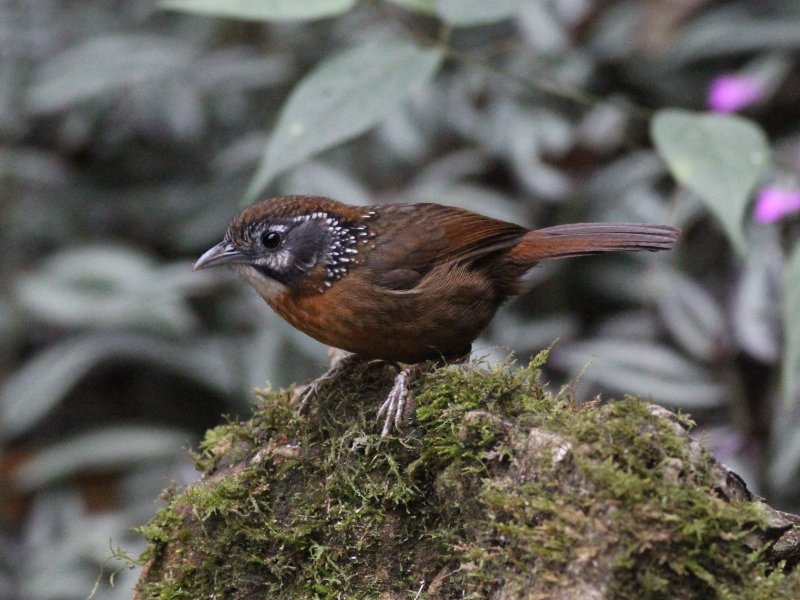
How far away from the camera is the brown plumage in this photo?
3428mm

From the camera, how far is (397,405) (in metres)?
2.85

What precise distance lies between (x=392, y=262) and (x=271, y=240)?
44 cm

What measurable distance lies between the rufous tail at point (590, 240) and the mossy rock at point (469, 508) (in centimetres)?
92

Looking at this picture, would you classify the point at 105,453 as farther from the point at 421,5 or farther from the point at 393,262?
the point at 421,5

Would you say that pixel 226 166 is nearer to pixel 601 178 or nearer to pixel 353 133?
pixel 601 178

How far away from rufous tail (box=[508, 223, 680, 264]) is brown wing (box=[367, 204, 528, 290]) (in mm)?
66

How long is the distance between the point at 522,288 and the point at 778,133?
345cm

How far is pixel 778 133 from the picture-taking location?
662 centimetres

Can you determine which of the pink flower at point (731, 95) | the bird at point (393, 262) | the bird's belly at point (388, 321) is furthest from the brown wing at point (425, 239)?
the pink flower at point (731, 95)

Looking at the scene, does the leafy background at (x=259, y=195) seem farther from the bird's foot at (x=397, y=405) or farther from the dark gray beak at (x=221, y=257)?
the bird's foot at (x=397, y=405)

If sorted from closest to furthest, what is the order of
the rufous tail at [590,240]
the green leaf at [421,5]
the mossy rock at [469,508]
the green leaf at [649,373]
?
the mossy rock at [469,508] < the rufous tail at [590,240] < the green leaf at [421,5] < the green leaf at [649,373]

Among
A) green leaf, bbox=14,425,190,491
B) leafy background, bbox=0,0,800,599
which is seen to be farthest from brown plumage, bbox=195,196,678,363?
green leaf, bbox=14,425,190,491

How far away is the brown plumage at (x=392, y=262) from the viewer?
3428 mm

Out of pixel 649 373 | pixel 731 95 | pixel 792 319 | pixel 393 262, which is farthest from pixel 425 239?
pixel 731 95
